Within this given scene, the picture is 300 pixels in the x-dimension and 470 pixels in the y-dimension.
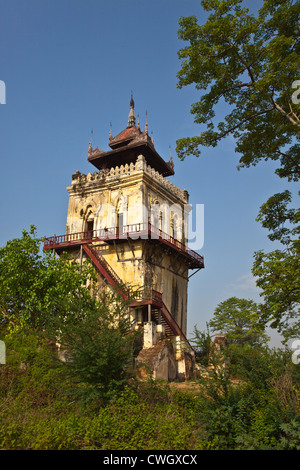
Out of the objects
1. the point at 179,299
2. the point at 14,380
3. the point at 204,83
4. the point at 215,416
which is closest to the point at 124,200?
the point at 179,299

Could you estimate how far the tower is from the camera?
23.2 m

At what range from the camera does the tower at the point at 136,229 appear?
912 inches

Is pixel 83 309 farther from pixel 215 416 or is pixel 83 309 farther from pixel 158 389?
pixel 215 416

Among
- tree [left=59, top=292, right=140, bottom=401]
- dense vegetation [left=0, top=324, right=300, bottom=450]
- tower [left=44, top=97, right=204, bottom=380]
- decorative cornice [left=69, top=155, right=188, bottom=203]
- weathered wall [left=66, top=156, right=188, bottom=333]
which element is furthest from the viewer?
decorative cornice [left=69, top=155, right=188, bottom=203]

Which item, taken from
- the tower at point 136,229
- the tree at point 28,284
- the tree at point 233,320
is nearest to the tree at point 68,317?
the tree at point 28,284

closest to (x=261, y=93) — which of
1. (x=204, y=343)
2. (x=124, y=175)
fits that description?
(x=204, y=343)

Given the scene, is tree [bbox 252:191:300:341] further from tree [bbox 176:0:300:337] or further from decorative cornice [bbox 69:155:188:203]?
decorative cornice [bbox 69:155:188:203]

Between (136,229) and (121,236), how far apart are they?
3.34 ft

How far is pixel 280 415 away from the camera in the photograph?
9164 mm

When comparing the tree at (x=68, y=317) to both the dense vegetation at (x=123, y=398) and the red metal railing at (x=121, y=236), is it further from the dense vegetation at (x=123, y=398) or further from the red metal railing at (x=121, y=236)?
the red metal railing at (x=121, y=236)

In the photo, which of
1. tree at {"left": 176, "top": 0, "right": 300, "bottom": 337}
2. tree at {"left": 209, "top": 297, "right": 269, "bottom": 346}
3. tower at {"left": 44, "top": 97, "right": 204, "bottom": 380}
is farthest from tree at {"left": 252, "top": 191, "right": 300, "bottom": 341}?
tree at {"left": 209, "top": 297, "right": 269, "bottom": 346}

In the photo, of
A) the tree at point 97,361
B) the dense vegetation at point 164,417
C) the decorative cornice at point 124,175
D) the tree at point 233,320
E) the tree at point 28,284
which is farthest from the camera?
the tree at point 233,320

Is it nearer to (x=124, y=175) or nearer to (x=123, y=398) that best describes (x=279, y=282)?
(x=123, y=398)

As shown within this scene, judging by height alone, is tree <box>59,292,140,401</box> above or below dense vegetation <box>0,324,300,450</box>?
above
